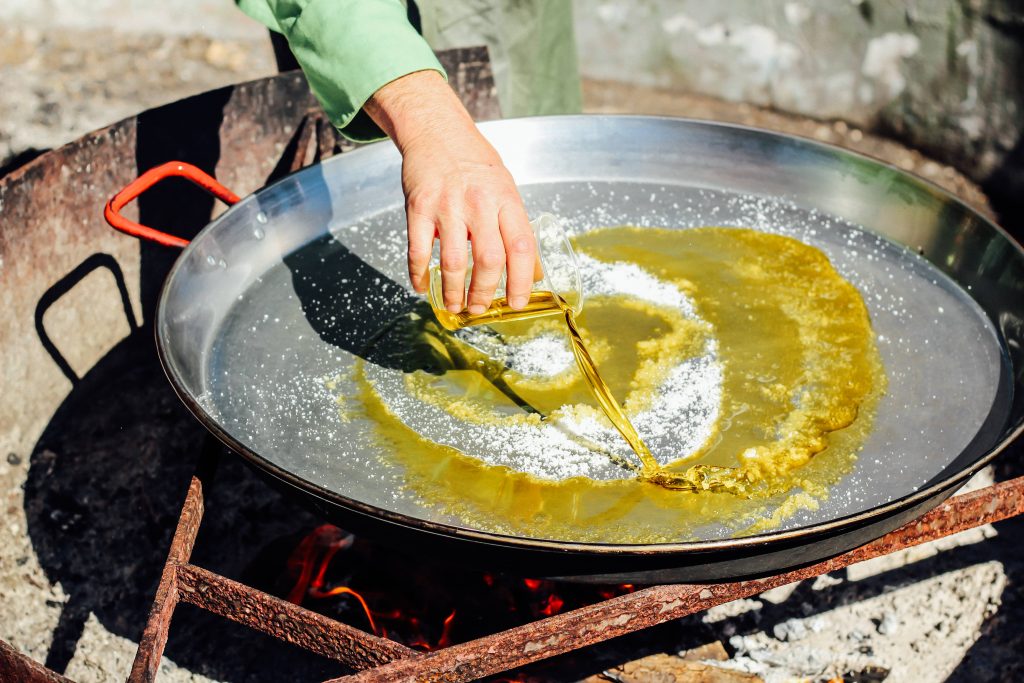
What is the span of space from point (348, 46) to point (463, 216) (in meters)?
0.47

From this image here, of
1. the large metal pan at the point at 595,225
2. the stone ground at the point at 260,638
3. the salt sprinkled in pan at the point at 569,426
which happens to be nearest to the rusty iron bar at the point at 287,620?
the large metal pan at the point at 595,225

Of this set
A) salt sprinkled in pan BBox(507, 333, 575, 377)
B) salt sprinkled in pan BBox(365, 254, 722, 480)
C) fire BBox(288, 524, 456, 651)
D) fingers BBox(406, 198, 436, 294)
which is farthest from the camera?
fire BBox(288, 524, 456, 651)

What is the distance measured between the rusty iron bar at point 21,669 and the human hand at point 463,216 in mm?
778

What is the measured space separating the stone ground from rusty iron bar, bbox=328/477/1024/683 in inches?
18.5

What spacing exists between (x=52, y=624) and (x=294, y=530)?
548 millimetres

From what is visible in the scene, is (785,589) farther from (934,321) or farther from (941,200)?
(941,200)

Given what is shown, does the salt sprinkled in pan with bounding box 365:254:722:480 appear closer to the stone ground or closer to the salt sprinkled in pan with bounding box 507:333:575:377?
the salt sprinkled in pan with bounding box 507:333:575:377

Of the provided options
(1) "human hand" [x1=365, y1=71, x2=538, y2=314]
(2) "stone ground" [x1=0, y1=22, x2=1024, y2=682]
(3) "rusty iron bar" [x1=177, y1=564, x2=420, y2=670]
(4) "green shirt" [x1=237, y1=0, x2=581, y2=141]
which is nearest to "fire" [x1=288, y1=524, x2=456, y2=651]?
(2) "stone ground" [x1=0, y1=22, x2=1024, y2=682]

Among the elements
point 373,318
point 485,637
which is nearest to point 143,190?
point 373,318

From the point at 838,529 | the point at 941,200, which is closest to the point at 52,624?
the point at 838,529

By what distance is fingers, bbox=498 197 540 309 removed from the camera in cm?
141

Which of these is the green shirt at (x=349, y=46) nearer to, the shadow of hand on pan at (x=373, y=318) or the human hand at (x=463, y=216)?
the human hand at (x=463, y=216)

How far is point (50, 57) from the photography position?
4.58 m

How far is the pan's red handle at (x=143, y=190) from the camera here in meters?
1.82
